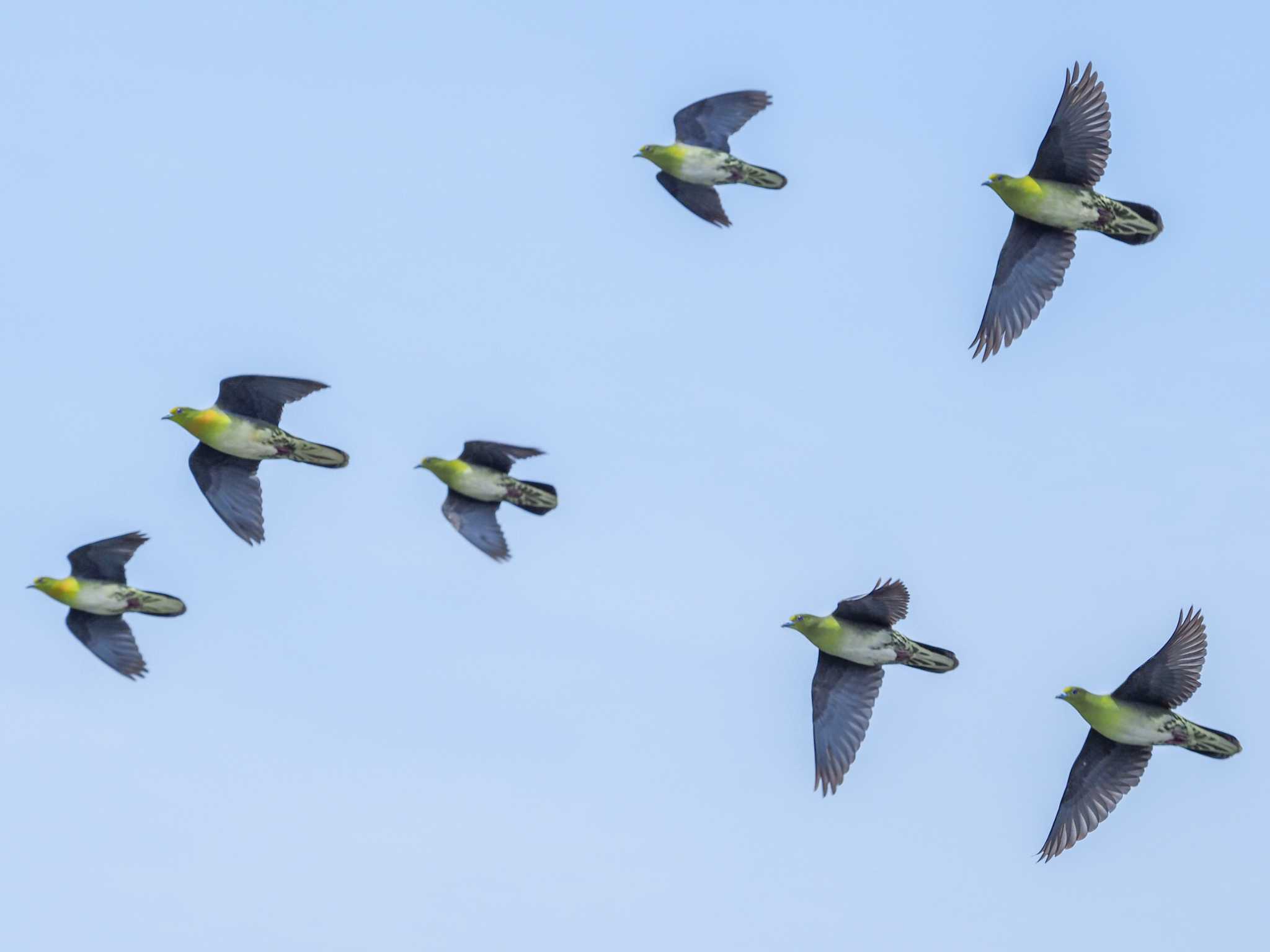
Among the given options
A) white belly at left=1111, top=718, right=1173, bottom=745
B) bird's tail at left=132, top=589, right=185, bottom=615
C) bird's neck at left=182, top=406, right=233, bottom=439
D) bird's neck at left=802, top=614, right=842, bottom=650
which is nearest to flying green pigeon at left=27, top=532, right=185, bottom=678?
bird's tail at left=132, top=589, right=185, bottom=615

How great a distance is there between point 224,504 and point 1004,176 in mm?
15874

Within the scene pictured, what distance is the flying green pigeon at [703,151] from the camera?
4238cm

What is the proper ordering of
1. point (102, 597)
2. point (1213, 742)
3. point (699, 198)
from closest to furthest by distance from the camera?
point (1213, 742) → point (102, 597) → point (699, 198)

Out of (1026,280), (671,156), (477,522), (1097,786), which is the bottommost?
Answer: (1097,786)

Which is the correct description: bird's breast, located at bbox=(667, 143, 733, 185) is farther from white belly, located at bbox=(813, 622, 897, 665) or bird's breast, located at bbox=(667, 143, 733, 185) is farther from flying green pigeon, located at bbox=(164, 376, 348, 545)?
white belly, located at bbox=(813, 622, 897, 665)

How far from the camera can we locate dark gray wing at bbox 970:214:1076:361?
124 feet

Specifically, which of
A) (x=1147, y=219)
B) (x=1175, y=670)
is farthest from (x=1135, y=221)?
(x=1175, y=670)

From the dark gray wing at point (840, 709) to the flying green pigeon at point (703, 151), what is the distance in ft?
32.0

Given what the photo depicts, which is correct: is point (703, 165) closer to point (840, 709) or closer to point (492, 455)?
point (492, 455)

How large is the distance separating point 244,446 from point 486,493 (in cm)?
471

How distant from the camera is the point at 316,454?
4019 centimetres

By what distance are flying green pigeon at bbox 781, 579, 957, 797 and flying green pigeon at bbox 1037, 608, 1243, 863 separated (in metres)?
2.91

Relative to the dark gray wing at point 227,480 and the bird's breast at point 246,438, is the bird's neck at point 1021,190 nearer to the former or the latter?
the bird's breast at point 246,438

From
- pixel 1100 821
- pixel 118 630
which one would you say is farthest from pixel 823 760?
pixel 118 630
